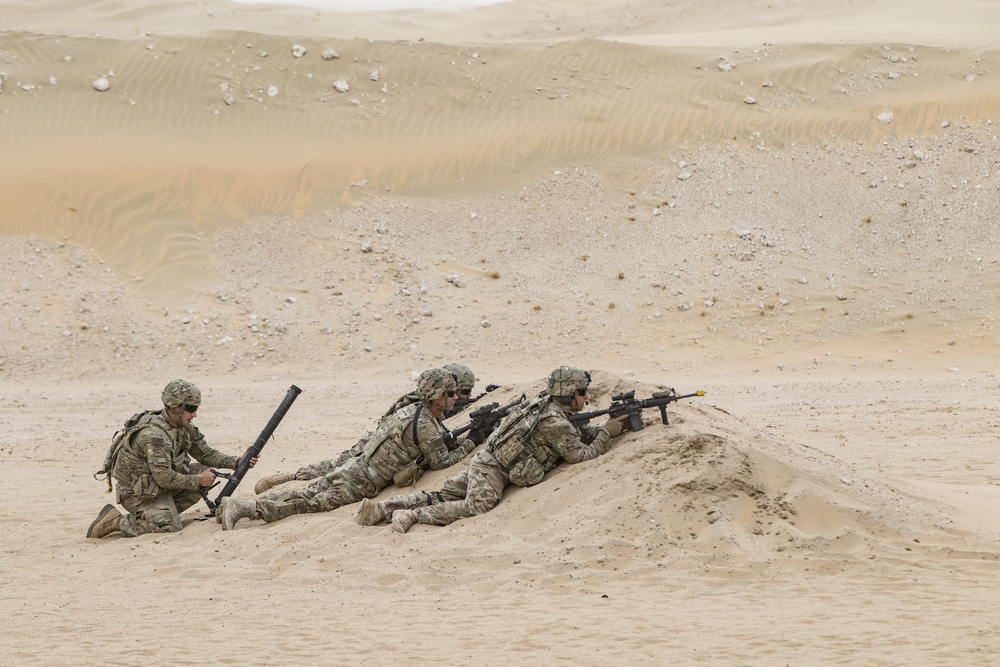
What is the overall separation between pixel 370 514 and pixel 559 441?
1499 mm

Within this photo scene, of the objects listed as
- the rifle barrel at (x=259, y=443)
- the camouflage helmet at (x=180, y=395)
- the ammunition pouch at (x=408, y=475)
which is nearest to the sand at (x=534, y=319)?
the rifle barrel at (x=259, y=443)

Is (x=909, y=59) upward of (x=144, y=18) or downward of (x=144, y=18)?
downward

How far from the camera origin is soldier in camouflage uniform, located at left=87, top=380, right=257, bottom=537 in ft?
30.0

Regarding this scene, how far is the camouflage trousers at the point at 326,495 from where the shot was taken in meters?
9.33

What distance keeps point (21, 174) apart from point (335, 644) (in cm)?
2179

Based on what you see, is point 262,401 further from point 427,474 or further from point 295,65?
point 295,65

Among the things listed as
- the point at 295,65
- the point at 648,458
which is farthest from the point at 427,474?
the point at 295,65

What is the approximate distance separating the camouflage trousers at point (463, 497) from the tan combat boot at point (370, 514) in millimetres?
41

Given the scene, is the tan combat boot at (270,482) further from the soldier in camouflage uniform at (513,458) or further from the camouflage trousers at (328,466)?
the soldier in camouflage uniform at (513,458)

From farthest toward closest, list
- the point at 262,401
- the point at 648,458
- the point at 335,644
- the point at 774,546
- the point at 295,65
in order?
1. the point at 295,65
2. the point at 262,401
3. the point at 648,458
4. the point at 774,546
5. the point at 335,644

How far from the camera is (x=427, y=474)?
31.6 ft

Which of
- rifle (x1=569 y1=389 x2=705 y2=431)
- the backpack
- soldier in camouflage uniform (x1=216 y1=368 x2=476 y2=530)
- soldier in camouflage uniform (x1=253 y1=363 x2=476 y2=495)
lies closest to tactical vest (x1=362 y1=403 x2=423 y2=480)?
soldier in camouflage uniform (x1=216 y1=368 x2=476 y2=530)

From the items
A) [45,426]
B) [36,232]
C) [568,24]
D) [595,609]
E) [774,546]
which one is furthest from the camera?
[568,24]

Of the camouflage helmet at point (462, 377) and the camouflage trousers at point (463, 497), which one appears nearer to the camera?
the camouflage trousers at point (463, 497)
